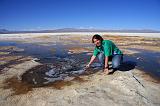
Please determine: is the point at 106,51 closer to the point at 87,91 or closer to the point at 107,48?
the point at 107,48

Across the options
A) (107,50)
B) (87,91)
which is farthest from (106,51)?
→ (87,91)

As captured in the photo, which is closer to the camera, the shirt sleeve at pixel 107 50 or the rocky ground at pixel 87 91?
the rocky ground at pixel 87 91

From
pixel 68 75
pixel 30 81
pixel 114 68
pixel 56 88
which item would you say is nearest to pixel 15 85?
pixel 30 81

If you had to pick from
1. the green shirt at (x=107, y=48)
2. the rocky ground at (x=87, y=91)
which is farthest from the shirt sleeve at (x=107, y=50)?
the rocky ground at (x=87, y=91)

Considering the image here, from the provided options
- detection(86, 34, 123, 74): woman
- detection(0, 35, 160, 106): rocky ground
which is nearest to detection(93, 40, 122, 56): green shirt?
detection(86, 34, 123, 74): woman

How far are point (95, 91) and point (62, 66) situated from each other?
11.6 feet

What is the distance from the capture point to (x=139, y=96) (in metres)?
5.03

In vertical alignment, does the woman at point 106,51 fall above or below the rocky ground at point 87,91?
above

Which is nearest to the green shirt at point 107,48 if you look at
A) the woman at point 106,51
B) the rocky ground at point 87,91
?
the woman at point 106,51

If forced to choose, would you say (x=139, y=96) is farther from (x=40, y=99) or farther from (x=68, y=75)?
(x=68, y=75)

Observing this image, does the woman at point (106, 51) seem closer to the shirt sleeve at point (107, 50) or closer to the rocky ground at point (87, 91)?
the shirt sleeve at point (107, 50)

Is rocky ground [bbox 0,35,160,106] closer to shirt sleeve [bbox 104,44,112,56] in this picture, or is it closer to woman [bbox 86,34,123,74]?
woman [bbox 86,34,123,74]

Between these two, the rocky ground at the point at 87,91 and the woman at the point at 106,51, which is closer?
the rocky ground at the point at 87,91

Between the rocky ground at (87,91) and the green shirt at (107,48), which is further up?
the green shirt at (107,48)
